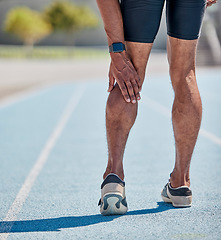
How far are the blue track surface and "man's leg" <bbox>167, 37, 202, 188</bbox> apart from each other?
28cm

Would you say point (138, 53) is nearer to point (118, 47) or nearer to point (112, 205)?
point (118, 47)

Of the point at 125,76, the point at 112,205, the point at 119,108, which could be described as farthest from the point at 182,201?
the point at 125,76

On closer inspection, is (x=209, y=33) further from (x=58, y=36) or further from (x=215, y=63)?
(x=58, y=36)

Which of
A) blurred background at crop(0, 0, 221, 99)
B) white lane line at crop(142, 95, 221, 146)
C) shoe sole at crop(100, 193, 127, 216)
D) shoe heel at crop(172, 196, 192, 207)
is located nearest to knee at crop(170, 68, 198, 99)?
shoe heel at crop(172, 196, 192, 207)

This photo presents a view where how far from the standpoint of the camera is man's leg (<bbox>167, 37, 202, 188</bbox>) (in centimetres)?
271

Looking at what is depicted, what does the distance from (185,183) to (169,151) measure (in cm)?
224

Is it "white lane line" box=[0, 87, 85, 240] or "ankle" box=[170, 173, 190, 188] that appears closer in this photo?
"white lane line" box=[0, 87, 85, 240]

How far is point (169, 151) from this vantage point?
502 centimetres

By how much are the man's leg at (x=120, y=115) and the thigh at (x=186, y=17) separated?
19 cm

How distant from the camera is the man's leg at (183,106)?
2705mm

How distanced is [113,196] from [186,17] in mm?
1043

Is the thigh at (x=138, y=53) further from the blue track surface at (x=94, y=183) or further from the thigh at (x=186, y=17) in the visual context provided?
the blue track surface at (x=94, y=183)

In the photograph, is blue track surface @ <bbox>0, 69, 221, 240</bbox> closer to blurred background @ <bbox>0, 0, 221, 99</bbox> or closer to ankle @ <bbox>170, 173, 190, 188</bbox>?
ankle @ <bbox>170, 173, 190, 188</bbox>

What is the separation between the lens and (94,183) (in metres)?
3.59
